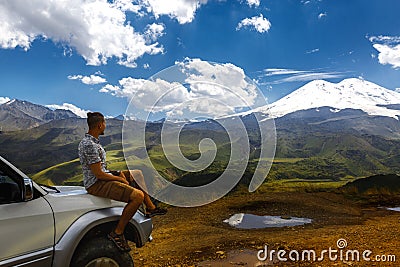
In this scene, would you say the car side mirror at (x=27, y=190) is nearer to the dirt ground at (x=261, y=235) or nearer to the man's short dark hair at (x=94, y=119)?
the man's short dark hair at (x=94, y=119)

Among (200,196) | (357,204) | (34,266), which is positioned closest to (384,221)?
(357,204)

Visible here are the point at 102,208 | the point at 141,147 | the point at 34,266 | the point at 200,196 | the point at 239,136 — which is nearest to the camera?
the point at 34,266

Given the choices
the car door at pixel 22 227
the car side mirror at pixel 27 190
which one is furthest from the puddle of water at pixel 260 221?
the car side mirror at pixel 27 190

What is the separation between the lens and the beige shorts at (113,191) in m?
5.71

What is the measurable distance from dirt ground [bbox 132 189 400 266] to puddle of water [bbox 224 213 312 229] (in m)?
0.43

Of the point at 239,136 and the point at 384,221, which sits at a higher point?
the point at 239,136

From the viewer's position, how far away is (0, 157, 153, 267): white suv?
426 centimetres

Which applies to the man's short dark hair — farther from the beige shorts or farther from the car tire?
the car tire

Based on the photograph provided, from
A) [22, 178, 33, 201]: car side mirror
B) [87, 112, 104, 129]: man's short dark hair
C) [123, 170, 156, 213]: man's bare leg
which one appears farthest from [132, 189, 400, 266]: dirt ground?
[22, 178, 33, 201]: car side mirror

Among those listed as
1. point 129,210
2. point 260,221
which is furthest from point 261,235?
point 129,210

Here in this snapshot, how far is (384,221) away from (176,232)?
8.51 meters

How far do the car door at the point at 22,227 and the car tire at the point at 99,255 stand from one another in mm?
530

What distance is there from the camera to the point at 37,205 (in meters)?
4.61

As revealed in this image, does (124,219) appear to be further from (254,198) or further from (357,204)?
(357,204)
